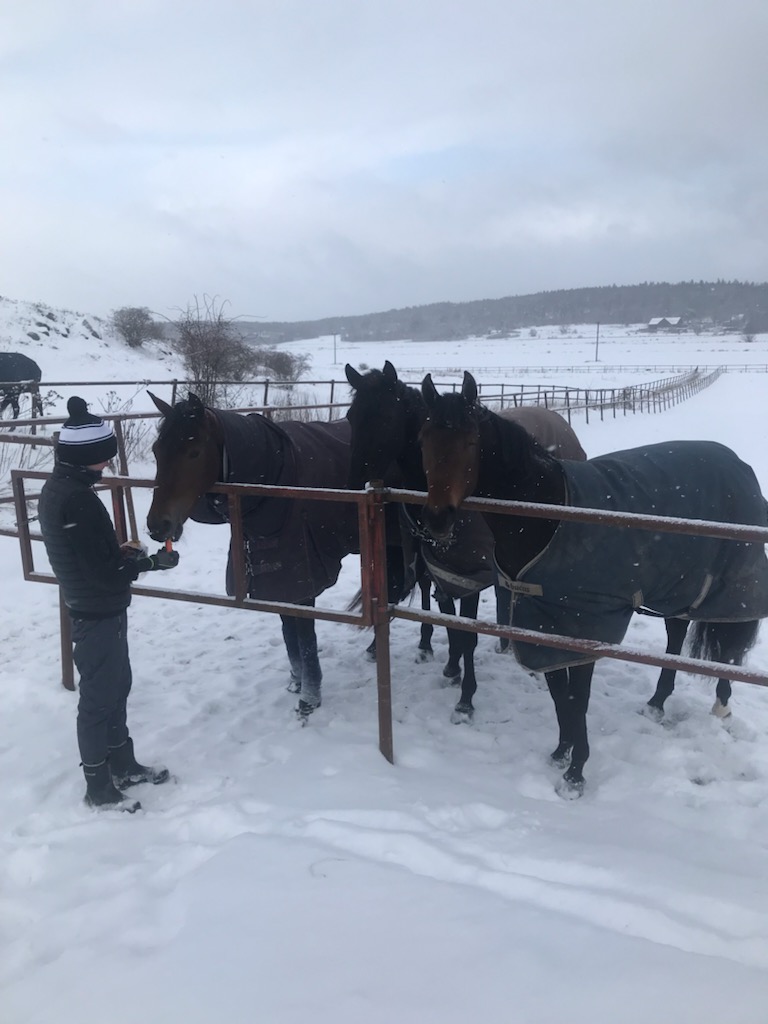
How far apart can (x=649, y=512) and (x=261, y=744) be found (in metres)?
2.10

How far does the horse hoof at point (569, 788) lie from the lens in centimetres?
276

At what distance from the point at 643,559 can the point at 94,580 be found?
7.38ft

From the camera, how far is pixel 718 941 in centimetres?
190

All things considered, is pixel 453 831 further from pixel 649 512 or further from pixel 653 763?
pixel 649 512

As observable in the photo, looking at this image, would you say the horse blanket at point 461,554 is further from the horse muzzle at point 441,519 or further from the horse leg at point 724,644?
the horse leg at point 724,644

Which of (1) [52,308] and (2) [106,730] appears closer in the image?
(2) [106,730]

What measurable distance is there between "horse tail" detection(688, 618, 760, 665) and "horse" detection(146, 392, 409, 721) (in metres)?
1.63

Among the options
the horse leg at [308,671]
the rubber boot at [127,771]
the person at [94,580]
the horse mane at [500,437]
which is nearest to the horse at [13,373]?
the horse leg at [308,671]

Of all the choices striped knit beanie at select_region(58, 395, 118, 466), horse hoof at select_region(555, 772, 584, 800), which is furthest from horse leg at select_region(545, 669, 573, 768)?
striped knit beanie at select_region(58, 395, 118, 466)

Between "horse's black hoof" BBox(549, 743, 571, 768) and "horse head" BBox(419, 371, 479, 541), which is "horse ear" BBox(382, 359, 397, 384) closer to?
"horse head" BBox(419, 371, 479, 541)

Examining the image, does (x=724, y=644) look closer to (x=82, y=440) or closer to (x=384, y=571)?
(x=384, y=571)

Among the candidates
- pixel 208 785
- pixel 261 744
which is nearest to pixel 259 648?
pixel 261 744

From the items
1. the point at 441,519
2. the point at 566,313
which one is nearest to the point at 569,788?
the point at 441,519

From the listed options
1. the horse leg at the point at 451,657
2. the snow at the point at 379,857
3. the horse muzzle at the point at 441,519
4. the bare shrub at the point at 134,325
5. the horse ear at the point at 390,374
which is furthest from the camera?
the bare shrub at the point at 134,325
